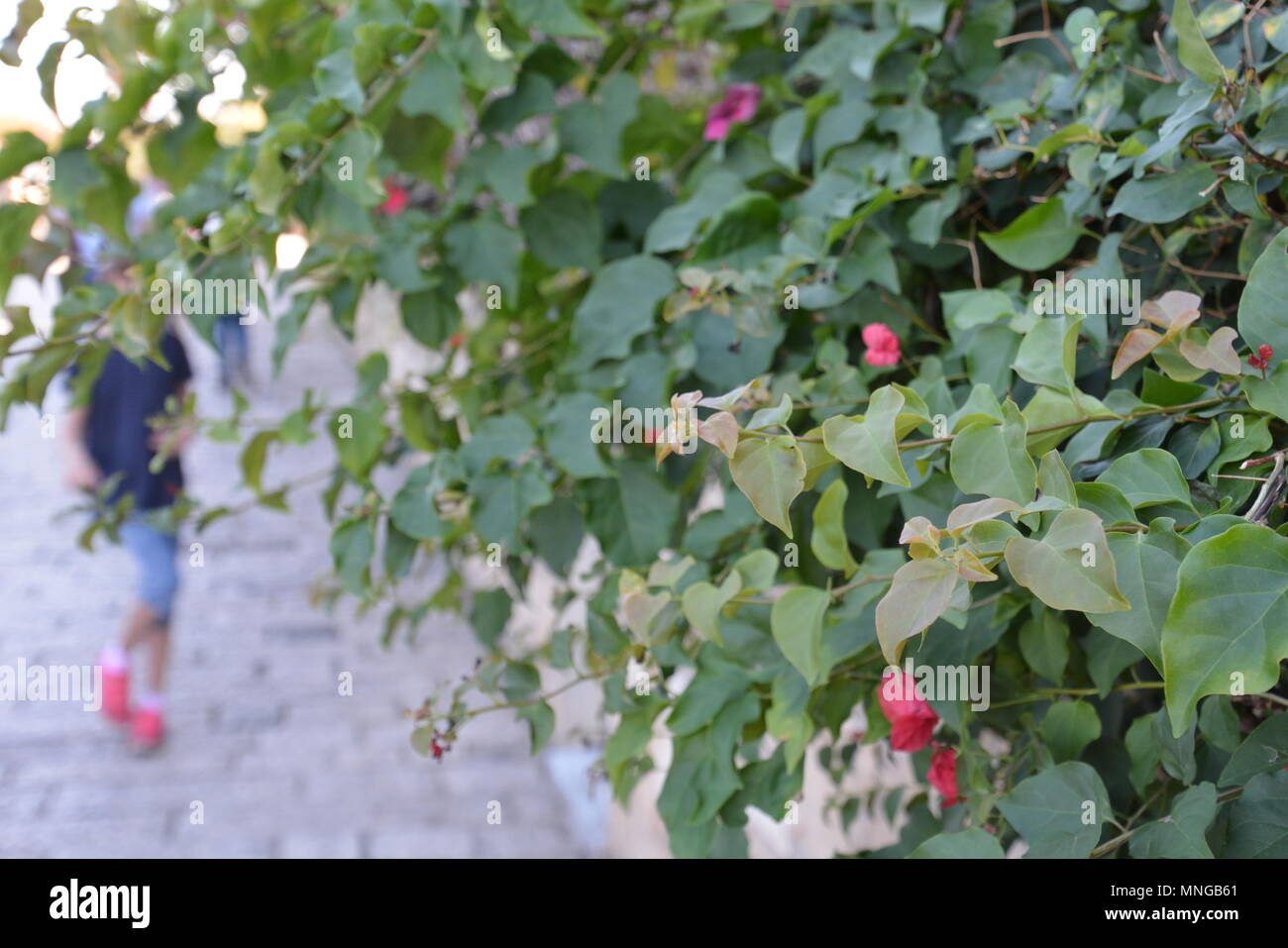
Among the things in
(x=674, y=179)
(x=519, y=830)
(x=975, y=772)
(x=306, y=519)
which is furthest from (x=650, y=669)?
(x=306, y=519)

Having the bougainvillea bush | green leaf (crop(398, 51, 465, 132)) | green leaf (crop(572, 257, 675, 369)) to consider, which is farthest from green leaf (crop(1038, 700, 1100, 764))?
green leaf (crop(398, 51, 465, 132))

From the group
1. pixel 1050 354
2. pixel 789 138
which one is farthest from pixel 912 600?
pixel 789 138

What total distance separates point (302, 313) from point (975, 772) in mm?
941

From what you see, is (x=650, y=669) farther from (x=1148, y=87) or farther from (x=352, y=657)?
(x=352, y=657)

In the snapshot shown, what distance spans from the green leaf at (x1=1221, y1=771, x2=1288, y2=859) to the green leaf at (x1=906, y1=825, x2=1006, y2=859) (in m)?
0.16

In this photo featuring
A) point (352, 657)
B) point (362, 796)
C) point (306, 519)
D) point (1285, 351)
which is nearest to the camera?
point (1285, 351)

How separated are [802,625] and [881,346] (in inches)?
12.5

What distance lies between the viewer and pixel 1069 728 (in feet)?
3.00

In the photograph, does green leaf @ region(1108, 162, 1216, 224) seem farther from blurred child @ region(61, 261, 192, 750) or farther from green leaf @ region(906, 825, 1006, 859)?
blurred child @ region(61, 261, 192, 750)

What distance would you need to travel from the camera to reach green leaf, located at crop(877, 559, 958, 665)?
2.10ft

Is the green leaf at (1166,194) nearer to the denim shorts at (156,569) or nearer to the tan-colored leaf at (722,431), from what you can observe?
the tan-colored leaf at (722,431)

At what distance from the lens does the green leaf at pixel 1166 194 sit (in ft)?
2.82
